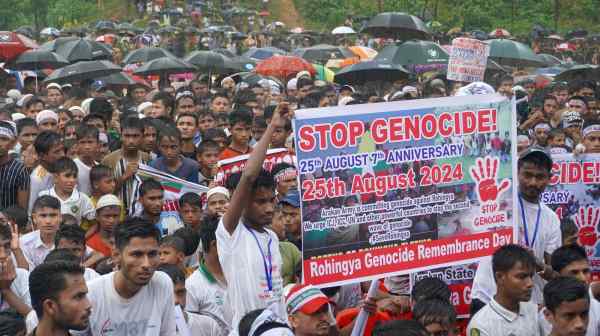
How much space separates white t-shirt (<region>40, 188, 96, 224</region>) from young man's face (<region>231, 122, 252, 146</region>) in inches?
76.3

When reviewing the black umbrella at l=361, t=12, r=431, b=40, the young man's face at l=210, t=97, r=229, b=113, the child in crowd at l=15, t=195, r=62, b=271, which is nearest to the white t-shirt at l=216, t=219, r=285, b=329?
the child in crowd at l=15, t=195, r=62, b=271

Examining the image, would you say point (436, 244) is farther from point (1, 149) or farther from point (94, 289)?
point (1, 149)

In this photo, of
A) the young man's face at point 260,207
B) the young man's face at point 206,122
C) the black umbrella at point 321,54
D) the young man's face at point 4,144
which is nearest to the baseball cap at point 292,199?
the young man's face at point 260,207

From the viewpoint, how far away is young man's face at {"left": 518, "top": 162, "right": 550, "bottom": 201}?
22.3 feet

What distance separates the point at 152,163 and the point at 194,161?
1.35 feet

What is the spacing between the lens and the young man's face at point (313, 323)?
5.63 m

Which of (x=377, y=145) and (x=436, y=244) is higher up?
(x=377, y=145)

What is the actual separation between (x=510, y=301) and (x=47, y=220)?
3385mm

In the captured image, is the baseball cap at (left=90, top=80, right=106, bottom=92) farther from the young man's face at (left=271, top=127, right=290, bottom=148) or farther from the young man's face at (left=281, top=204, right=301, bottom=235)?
the young man's face at (left=281, top=204, right=301, bottom=235)

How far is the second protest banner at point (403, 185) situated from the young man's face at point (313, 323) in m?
0.31

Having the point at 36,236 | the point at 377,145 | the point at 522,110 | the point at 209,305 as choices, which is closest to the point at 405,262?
the point at 377,145

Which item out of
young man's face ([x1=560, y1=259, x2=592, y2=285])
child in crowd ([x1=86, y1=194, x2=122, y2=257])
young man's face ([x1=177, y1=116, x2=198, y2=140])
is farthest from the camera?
young man's face ([x1=177, y1=116, x2=198, y2=140])

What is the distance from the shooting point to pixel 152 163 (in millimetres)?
9461

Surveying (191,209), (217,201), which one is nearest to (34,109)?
(191,209)
